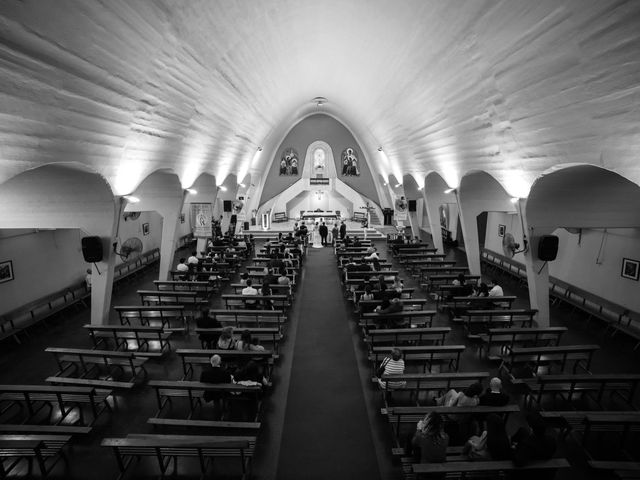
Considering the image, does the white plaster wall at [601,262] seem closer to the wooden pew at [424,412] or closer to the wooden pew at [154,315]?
the wooden pew at [424,412]

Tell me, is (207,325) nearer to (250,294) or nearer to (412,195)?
(250,294)

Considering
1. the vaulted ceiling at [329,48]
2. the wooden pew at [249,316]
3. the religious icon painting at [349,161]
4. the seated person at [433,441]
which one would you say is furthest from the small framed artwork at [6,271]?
the religious icon painting at [349,161]

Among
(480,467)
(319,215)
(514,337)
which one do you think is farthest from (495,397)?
(319,215)

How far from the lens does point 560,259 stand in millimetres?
12672

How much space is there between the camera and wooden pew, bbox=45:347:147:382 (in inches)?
270

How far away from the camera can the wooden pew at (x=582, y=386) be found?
19.1 feet

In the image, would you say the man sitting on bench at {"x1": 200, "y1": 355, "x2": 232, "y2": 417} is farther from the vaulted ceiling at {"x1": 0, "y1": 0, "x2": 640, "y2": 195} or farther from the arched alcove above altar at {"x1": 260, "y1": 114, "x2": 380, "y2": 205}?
the arched alcove above altar at {"x1": 260, "y1": 114, "x2": 380, "y2": 205}

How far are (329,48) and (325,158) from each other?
17.9 meters

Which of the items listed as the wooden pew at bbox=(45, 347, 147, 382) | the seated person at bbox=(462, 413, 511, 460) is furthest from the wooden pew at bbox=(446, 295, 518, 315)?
the wooden pew at bbox=(45, 347, 147, 382)

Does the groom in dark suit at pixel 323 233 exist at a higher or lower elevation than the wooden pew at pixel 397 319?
higher

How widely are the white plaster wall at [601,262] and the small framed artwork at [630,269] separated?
0.36ft

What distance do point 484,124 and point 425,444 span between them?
754 centimetres

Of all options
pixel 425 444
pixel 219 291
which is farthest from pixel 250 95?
pixel 425 444

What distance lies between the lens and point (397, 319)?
28.4 feet
